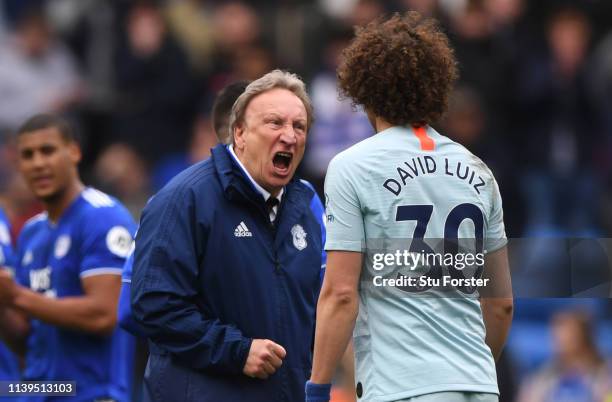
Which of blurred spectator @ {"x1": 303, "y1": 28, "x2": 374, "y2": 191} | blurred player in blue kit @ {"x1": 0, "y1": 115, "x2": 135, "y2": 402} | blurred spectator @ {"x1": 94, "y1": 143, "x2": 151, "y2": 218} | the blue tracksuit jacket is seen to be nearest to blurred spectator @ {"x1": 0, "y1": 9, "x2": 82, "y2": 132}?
blurred spectator @ {"x1": 94, "y1": 143, "x2": 151, "y2": 218}

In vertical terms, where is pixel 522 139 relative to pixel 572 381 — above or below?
above

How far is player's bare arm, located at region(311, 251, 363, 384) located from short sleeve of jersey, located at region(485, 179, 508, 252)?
58 centimetres

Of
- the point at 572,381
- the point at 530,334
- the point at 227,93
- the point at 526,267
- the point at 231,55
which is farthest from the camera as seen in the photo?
the point at 231,55

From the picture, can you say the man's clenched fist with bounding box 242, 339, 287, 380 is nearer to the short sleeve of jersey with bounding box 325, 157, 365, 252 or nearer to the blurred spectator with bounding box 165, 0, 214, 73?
the short sleeve of jersey with bounding box 325, 157, 365, 252

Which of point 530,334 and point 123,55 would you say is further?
point 123,55

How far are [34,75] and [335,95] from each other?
3383 millimetres

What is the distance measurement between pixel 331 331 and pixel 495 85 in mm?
7139

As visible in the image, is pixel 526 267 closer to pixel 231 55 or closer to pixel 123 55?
pixel 231 55

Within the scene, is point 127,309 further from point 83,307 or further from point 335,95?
point 335,95

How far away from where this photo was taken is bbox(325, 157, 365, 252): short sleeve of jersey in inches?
184

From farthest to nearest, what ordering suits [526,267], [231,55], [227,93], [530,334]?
[231,55]
[530,334]
[526,267]
[227,93]

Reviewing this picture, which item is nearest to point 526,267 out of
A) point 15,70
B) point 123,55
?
point 123,55

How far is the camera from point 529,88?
11.6m

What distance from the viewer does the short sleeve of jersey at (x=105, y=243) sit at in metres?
6.61
